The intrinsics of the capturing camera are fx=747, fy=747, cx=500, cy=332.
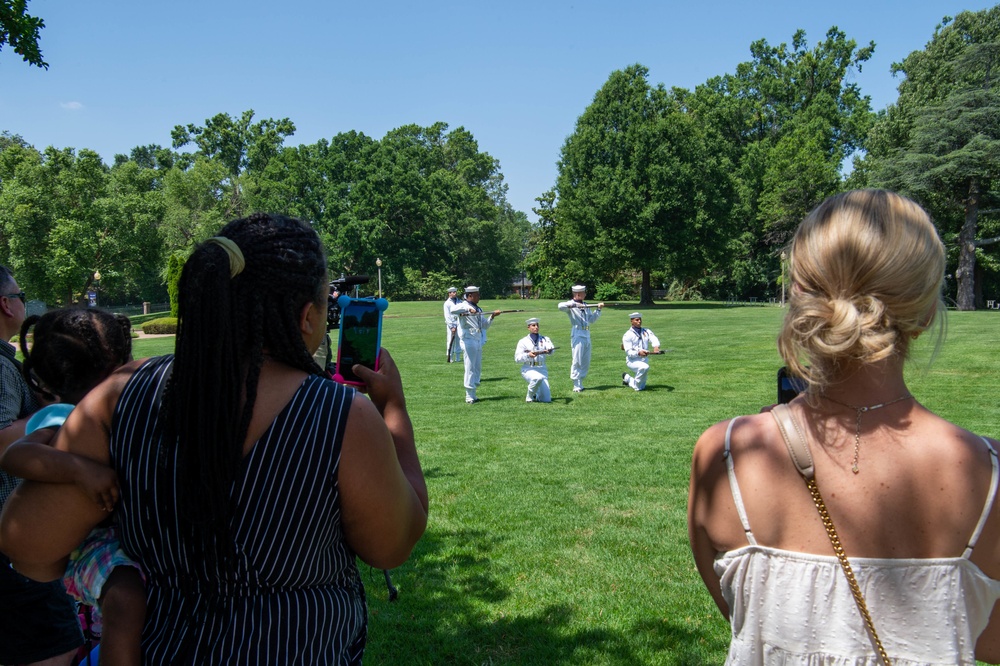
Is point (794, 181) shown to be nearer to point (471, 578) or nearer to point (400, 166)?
point (400, 166)

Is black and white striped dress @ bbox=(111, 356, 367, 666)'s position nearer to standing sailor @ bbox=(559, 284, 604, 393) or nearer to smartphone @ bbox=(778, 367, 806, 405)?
smartphone @ bbox=(778, 367, 806, 405)

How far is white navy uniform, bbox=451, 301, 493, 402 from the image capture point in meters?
15.4

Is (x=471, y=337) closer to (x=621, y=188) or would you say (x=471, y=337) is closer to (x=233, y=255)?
(x=233, y=255)

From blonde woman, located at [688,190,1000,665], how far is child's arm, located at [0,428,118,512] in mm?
1416

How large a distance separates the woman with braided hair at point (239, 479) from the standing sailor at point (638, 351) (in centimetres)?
1485

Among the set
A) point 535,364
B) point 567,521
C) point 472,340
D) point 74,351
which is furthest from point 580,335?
point 74,351

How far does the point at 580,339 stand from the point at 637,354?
129cm

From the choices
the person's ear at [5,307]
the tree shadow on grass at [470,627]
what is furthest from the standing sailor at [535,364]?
the person's ear at [5,307]

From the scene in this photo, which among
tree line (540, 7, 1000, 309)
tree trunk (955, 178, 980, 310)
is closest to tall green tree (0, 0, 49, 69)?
tree line (540, 7, 1000, 309)

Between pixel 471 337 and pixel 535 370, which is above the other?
pixel 471 337

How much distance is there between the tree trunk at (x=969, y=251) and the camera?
4444cm

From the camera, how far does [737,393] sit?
618 inches

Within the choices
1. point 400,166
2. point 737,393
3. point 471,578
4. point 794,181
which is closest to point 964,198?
point 794,181

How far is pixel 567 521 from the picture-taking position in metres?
6.96
